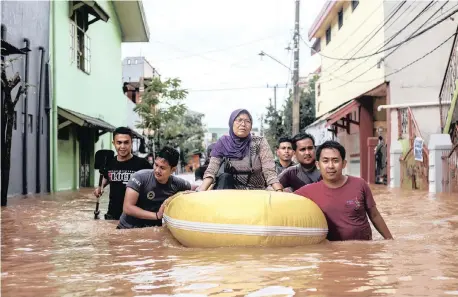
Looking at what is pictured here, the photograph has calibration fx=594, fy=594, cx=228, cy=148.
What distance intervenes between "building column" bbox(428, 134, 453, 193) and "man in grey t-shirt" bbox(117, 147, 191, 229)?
10082 millimetres

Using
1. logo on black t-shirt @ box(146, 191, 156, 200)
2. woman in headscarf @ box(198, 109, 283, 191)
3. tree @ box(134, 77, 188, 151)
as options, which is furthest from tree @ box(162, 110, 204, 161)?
woman in headscarf @ box(198, 109, 283, 191)

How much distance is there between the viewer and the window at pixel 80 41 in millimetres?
19531

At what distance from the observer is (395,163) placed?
19797 mm

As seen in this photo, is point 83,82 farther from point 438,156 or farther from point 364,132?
point 438,156

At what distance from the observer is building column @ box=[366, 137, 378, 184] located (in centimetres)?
2400

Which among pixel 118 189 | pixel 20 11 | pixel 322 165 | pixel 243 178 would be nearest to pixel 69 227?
pixel 118 189

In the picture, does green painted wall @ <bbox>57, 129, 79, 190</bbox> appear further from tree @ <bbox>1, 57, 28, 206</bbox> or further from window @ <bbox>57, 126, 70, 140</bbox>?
tree @ <bbox>1, 57, 28, 206</bbox>

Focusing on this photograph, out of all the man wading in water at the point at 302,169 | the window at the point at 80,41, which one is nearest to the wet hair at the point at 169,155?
the man wading in water at the point at 302,169

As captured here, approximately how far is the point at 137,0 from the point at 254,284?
73.1 ft

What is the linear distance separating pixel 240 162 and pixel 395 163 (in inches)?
574

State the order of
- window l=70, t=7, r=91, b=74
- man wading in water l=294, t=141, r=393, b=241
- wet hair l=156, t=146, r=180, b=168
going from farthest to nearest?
window l=70, t=7, r=91, b=74 → wet hair l=156, t=146, r=180, b=168 → man wading in water l=294, t=141, r=393, b=241

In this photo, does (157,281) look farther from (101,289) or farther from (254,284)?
(254,284)

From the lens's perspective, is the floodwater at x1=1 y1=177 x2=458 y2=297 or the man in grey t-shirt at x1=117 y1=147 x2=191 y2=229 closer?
the floodwater at x1=1 y1=177 x2=458 y2=297

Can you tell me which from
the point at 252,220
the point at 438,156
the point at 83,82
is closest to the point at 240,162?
the point at 252,220
